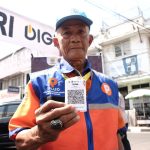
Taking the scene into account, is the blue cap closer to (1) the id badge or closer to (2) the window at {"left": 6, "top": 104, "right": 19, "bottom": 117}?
(1) the id badge

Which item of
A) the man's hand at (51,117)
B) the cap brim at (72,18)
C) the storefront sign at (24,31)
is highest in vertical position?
the storefront sign at (24,31)

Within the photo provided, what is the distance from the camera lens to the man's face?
1.81 meters

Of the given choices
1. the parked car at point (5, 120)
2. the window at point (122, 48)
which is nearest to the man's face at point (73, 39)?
the parked car at point (5, 120)

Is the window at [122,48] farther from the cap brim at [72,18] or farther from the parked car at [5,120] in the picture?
the cap brim at [72,18]

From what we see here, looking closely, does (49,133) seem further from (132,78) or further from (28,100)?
(132,78)

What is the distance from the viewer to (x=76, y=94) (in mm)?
1319

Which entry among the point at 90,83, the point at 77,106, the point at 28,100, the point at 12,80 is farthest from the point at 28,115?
the point at 12,80

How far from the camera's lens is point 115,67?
2070 cm

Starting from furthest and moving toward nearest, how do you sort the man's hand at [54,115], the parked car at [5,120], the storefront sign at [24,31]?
the parked car at [5,120] < the storefront sign at [24,31] < the man's hand at [54,115]

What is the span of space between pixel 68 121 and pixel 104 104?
703 mm

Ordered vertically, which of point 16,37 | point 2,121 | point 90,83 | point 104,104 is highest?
point 16,37

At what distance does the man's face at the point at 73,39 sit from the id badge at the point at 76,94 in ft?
1.66

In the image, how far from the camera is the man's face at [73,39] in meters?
1.81

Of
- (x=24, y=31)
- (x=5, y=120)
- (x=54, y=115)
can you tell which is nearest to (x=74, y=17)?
(x=54, y=115)
